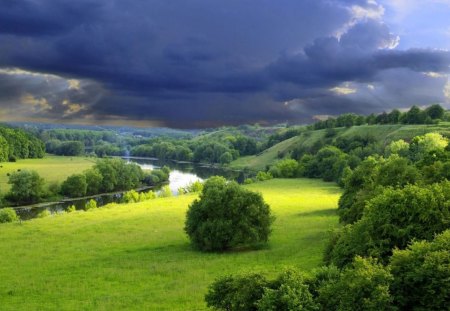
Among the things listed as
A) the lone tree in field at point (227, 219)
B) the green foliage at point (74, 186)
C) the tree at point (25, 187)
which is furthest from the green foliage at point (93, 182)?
the lone tree in field at point (227, 219)

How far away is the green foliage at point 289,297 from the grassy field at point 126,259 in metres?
4.03

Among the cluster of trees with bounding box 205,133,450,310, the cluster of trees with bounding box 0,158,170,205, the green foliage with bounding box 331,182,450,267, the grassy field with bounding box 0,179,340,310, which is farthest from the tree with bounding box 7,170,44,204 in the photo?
the green foliage with bounding box 331,182,450,267

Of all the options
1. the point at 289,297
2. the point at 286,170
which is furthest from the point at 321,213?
the point at 286,170

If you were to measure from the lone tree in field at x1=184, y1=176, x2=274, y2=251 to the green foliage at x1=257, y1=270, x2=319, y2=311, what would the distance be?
32187 mm

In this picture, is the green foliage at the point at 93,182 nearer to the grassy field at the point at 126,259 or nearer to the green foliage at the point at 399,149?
the grassy field at the point at 126,259

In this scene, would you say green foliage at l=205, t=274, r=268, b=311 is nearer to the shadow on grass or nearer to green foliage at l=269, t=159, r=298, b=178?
the shadow on grass

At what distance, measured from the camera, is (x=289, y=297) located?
880 inches

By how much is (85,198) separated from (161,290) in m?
117

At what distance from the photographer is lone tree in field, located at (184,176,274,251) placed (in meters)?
56.0

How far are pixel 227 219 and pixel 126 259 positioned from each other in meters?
13.7

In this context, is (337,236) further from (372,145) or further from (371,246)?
(372,145)

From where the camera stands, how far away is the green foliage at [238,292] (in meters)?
24.6

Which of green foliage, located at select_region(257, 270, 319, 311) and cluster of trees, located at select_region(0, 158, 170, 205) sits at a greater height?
cluster of trees, located at select_region(0, 158, 170, 205)

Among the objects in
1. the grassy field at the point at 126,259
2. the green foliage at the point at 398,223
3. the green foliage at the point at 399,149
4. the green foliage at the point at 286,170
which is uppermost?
the green foliage at the point at 399,149
